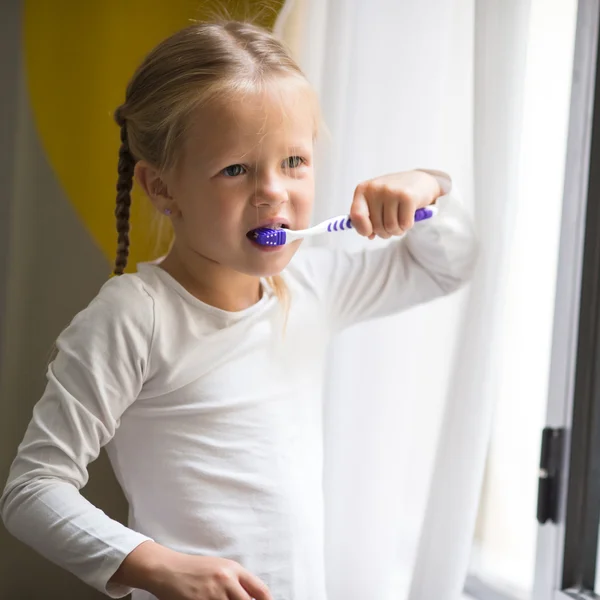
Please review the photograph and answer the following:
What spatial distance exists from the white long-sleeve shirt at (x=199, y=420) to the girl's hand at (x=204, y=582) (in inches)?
1.7

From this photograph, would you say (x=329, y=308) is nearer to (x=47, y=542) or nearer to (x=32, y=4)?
(x=47, y=542)

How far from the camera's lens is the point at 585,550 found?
0.98 m

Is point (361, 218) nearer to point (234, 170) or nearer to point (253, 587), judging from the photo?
point (234, 170)

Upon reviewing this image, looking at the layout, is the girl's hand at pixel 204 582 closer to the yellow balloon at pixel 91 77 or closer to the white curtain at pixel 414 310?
the white curtain at pixel 414 310

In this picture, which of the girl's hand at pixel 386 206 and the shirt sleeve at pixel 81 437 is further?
the girl's hand at pixel 386 206

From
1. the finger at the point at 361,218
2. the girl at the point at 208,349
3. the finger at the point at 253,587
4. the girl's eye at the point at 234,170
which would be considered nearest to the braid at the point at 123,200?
the girl at the point at 208,349

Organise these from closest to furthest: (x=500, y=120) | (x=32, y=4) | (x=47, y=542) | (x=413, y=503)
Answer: (x=47, y=542) < (x=500, y=120) < (x=413, y=503) < (x=32, y=4)

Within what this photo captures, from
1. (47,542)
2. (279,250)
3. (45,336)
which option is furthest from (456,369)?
(45,336)

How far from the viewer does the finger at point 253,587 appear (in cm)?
69

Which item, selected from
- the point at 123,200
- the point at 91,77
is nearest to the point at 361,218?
the point at 123,200

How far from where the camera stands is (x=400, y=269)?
3.11 ft

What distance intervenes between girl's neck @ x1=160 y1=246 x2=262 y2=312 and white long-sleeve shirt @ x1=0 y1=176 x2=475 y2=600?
0.08 ft

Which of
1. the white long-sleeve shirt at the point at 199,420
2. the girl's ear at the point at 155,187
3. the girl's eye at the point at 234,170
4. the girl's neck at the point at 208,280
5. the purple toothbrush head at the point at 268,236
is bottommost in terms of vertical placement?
the white long-sleeve shirt at the point at 199,420

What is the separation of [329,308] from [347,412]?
0.17 m
